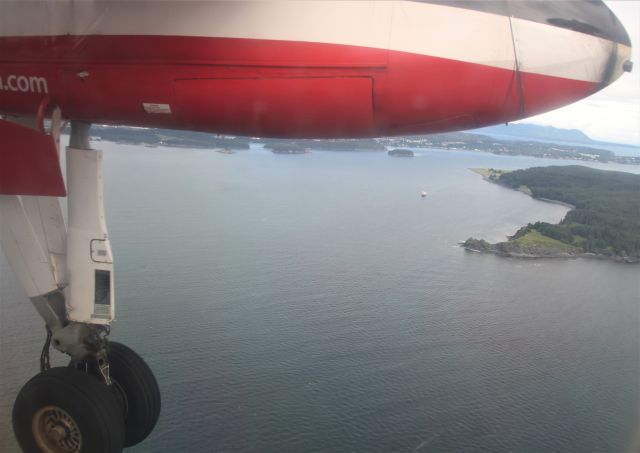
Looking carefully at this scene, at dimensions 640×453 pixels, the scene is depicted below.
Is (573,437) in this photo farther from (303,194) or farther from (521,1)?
(303,194)

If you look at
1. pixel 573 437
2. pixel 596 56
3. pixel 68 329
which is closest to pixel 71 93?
pixel 68 329

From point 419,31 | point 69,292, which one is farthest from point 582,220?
point 69,292

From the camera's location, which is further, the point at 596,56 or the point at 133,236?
the point at 133,236

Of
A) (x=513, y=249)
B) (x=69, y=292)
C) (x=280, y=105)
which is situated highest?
(x=280, y=105)

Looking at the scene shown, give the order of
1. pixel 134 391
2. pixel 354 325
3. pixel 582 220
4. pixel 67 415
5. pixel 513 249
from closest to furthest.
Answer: pixel 67 415
pixel 134 391
pixel 354 325
pixel 582 220
pixel 513 249

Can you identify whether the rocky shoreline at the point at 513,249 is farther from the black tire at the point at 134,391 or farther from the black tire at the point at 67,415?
the black tire at the point at 67,415

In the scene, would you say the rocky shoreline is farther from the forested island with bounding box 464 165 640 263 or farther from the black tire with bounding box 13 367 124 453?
the black tire with bounding box 13 367 124 453

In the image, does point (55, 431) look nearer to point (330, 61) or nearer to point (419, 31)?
point (330, 61)
